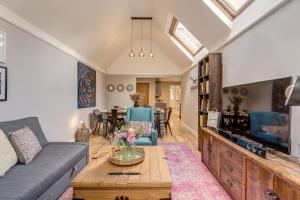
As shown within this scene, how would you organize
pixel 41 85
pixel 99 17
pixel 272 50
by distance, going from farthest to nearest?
pixel 99 17
pixel 41 85
pixel 272 50

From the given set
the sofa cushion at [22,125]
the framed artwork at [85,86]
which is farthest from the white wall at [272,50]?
the framed artwork at [85,86]

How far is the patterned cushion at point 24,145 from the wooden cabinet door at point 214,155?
2309mm

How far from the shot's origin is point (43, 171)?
183 centimetres

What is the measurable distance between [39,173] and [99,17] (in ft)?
11.7

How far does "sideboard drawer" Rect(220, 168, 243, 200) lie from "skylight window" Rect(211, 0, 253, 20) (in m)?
2.38

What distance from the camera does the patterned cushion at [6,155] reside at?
1745mm

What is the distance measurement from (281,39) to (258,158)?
1.34 metres

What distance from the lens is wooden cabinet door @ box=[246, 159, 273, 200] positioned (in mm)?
1532

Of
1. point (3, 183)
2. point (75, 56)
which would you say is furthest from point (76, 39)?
point (3, 183)

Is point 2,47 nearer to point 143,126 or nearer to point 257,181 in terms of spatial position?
point 143,126

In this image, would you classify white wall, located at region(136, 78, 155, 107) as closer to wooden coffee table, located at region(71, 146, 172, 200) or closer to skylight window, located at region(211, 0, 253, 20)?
skylight window, located at region(211, 0, 253, 20)

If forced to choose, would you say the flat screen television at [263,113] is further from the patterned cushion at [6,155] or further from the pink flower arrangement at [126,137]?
the patterned cushion at [6,155]

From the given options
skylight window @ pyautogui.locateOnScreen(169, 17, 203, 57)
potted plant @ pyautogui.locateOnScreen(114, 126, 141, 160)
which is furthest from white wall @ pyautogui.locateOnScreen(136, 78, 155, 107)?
potted plant @ pyautogui.locateOnScreen(114, 126, 141, 160)

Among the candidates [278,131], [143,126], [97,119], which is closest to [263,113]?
[278,131]
